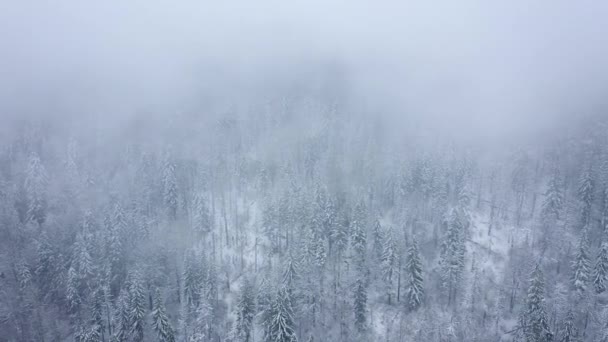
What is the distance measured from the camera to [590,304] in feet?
267

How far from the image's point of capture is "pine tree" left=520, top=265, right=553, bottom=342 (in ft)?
236

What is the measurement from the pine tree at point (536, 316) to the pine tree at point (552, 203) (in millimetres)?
28118

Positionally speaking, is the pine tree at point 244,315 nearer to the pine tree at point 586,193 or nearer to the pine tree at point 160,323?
the pine tree at point 160,323

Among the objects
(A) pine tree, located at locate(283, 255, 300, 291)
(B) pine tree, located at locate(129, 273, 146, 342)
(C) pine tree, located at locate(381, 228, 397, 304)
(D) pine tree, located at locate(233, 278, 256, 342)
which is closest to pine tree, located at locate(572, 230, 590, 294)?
(C) pine tree, located at locate(381, 228, 397, 304)

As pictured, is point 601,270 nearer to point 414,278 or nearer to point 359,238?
point 414,278

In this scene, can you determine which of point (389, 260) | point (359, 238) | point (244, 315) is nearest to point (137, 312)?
point (244, 315)

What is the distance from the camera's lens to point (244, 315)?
7581 centimetres

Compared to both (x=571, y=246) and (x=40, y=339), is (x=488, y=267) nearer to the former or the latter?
(x=571, y=246)

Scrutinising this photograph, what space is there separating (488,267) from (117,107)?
453 feet

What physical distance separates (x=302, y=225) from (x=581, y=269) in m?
55.1

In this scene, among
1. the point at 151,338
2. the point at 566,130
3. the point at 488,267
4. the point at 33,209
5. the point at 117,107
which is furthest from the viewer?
the point at 117,107

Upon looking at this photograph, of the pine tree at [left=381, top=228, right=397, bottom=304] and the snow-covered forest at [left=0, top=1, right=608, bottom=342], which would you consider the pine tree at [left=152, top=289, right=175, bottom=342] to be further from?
the pine tree at [left=381, top=228, right=397, bottom=304]

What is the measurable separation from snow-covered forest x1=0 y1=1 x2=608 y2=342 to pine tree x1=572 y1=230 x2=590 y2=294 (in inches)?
10.8

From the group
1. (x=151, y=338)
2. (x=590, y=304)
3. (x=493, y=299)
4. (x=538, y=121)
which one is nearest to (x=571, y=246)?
(x=590, y=304)
